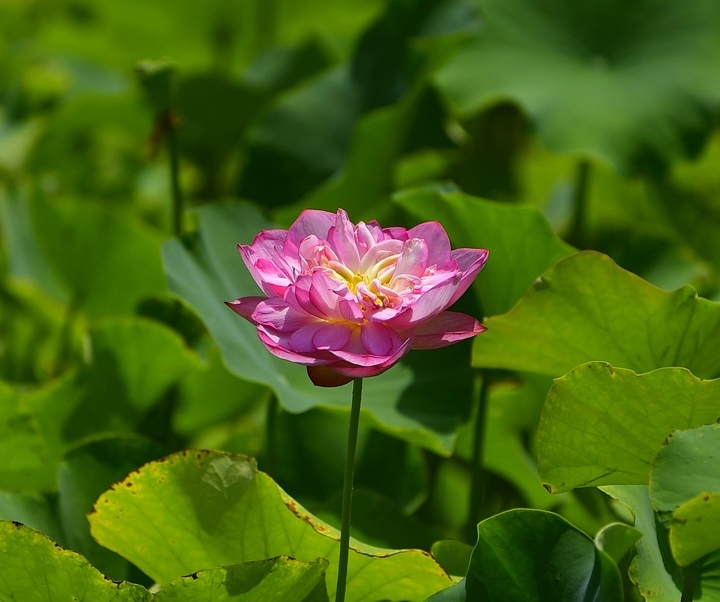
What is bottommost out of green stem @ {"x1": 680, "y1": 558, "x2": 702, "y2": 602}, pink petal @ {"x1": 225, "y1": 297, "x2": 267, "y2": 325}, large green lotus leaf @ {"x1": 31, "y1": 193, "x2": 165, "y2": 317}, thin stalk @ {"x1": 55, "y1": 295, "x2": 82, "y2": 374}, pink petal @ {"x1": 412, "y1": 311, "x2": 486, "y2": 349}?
thin stalk @ {"x1": 55, "y1": 295, "x2": 82, "y2": 374}

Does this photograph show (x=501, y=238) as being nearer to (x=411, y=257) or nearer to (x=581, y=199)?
(x=411, y=257)

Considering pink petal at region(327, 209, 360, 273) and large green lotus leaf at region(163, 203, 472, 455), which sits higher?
pink petal at region(327, 209, 360, 273)

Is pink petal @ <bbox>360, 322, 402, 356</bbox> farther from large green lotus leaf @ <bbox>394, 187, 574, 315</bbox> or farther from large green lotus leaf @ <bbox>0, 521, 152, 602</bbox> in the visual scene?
large green lotus leaf @ <bbox>394, 187, 574, 315</bbox>

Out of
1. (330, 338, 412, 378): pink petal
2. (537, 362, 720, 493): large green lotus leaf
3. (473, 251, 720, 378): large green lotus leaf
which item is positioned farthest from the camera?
(473, 251, 720, 378): large green lotus leaf

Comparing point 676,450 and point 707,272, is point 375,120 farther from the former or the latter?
point 676,450

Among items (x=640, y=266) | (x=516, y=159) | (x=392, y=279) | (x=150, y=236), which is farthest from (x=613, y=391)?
(x=516, y=159)

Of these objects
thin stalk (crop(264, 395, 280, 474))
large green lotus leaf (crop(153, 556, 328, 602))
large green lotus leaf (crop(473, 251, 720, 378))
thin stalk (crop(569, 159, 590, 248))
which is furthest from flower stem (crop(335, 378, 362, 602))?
thin stalk (crop(569, 159, 590, 248))
